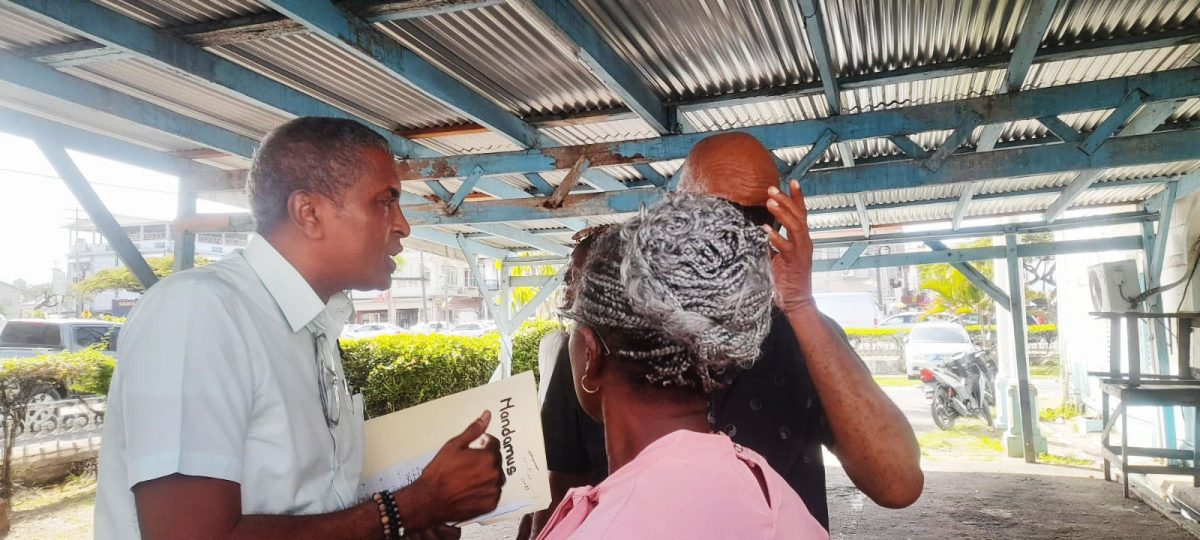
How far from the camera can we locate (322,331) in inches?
62.2

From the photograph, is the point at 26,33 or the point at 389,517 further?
the point at 26,33

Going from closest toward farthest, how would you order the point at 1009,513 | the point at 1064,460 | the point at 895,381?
1. the point at 1009,513
2. the point at 1064,460
3. the point at 895,381

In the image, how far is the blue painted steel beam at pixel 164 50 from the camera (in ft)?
8.36

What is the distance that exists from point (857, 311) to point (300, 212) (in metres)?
Answer: 32.3

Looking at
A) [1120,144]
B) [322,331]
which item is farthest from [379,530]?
[1120,144]

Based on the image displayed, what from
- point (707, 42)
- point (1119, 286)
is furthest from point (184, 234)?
point (1119, 286)

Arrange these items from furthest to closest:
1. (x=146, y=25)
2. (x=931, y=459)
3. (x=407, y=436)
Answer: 1. (x=931, y=459)
2. (x=146, y=25)
3. (x=407, y=436)

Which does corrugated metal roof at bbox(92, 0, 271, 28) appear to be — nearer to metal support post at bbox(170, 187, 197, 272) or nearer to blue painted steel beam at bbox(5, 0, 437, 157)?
blue painted steel beam at bbox(5, 0, 437, 157)

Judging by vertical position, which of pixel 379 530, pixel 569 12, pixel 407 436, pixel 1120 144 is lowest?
pixel 379 530

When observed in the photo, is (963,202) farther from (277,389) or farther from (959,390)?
(959,390)

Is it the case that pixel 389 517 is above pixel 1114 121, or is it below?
below

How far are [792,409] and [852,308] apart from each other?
3198cm

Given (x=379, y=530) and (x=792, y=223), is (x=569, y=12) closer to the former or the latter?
(x=792, y=223)

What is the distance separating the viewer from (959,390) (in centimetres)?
1202
